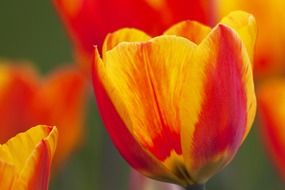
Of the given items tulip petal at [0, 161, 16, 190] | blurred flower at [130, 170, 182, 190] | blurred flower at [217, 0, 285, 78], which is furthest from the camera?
blurred flower at [217, 0, 285, 78]

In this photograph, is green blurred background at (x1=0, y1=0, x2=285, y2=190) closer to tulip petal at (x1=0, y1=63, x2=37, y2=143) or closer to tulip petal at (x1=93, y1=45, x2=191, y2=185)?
tulip petal at (x1=0, y1=63, x2=37, y2=143)

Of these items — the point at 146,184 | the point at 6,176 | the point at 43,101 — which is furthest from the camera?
the point at 43,101

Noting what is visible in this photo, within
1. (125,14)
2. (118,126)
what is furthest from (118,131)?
(125,14)

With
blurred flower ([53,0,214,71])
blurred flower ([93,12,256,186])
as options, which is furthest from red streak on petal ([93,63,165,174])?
blurred flower ([53,0,214,71])

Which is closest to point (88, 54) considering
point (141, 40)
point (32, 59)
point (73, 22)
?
point (73, 22)

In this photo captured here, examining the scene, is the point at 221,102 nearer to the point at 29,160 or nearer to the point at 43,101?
the point at 29,160

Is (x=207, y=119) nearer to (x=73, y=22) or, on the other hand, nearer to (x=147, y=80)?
(x=147, y=80)
